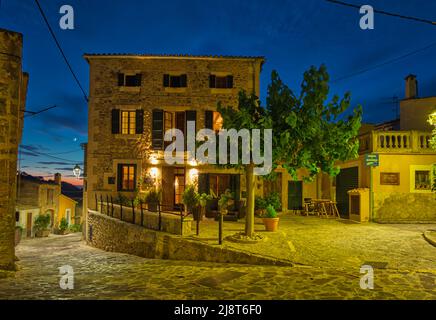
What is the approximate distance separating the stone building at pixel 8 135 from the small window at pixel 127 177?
27.4ft

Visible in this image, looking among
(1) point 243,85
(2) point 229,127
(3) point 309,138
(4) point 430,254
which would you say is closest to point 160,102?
(1) point 243,85

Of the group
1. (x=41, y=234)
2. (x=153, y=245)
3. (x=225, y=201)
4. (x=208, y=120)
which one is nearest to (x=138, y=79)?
(x=208, y=120)

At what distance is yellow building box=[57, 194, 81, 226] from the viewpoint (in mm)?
33875

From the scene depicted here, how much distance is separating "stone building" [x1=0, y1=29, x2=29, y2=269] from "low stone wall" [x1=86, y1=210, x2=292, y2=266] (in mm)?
3566

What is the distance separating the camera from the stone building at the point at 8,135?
6824 mm

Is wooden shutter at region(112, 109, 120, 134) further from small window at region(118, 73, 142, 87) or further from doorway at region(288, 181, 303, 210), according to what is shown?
doorway at region(288, 181, 303, 210)

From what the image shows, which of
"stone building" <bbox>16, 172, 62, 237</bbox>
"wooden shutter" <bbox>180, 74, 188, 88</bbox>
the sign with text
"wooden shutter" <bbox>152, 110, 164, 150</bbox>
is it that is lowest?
"stone building" <bbox>16, 172, 62, 237</bbox>

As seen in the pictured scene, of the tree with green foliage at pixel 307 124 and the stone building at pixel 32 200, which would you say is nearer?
the tree with green foliage at pixel 307 124

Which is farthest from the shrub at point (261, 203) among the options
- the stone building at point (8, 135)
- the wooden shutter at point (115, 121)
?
the stone building at point (8, 135)

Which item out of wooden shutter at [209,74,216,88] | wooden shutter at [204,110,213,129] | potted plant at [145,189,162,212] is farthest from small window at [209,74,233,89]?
potted plant at [145,189,162,212]

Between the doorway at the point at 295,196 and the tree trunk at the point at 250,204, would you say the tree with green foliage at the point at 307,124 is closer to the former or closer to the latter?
the tree trunk at the point at 250,204

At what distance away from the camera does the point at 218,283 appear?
5824mm

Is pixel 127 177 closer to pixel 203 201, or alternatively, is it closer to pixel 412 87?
pixel 203 201

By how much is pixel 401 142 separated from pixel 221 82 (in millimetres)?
8671
